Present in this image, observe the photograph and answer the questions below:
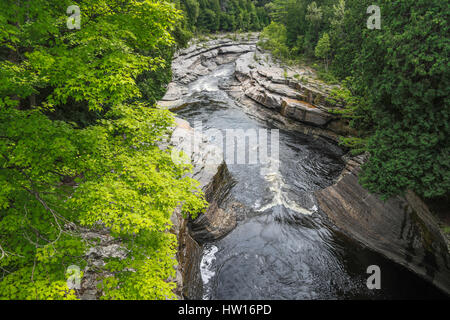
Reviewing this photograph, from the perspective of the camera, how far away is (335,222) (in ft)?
51.1

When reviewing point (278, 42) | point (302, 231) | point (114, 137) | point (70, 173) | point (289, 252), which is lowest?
point (289, 252)

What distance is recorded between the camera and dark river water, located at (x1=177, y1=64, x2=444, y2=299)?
A: 11.5 m

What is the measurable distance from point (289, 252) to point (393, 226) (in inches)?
237

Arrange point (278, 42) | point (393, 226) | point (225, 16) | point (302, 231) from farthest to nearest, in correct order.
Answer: point (225, 16)
point (278, 42)
point (302, 231)
point (393, 226)

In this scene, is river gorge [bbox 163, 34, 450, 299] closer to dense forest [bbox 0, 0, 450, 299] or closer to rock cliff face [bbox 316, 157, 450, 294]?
rock cliff face [bbox 316, 157, 450, 294]

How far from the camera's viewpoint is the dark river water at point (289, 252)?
11531mm

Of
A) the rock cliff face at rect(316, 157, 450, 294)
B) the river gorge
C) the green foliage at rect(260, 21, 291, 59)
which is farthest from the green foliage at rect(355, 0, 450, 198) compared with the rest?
the green foliage at rect(260, 21, 291, 59)

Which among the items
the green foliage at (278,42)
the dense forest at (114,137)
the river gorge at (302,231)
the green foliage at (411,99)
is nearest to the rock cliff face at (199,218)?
the river gorge at (302,231)

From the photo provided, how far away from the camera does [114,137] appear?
27.7ft

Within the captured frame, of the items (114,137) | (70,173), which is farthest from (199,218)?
(70,173)

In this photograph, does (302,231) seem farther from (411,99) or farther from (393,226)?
(411,99)

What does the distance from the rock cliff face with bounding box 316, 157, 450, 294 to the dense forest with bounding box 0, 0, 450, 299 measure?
5.50ft
